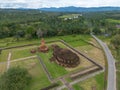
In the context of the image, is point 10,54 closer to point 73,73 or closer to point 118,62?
point 73,73

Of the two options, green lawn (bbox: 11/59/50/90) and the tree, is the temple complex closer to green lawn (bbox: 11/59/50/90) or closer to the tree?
green lawn (bbox: 11/59/50/90)

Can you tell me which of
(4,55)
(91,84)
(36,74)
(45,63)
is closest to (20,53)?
(4,55)

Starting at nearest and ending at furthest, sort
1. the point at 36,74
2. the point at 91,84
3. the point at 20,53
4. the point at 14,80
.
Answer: the point at 14,80 < the point at 91,84 < the point at 36,74 < the point at 20,53

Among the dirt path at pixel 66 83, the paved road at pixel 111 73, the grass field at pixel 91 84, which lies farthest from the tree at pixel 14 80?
the paved road at pixel 111 73

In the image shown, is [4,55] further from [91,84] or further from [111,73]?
[111,73]

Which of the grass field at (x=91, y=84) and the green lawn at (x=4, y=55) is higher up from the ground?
the grass field at (x=91, y=84)

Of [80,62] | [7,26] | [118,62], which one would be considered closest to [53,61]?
[80,62]

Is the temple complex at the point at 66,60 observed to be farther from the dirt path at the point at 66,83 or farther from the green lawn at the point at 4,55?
the green lawn at the point at 4,55

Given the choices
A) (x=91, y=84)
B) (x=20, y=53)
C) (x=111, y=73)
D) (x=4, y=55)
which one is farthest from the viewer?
(x=20, y=53)
